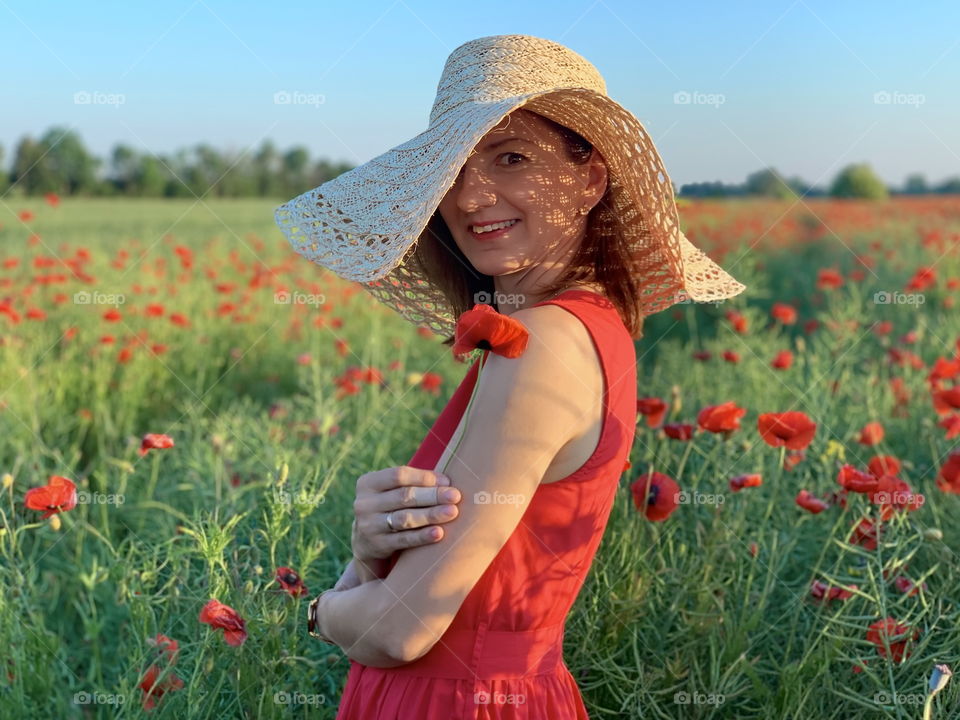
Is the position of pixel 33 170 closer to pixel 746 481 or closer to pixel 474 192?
pixel 746 481

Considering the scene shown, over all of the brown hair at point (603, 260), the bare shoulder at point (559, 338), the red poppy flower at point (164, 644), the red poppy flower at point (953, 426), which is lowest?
the red poppy flower at point (164, 644)

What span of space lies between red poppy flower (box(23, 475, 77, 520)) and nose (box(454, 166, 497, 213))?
0.99 m

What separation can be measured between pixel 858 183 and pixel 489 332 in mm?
25027

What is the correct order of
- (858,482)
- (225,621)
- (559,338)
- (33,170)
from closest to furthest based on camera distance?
(559,338)
(225,621)
(858,482)
(33,170)

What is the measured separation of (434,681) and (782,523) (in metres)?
1.39

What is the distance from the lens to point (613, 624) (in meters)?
1.91

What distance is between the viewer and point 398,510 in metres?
1.10

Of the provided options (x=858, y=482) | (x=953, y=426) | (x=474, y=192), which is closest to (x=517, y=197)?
(x=474, y=192)

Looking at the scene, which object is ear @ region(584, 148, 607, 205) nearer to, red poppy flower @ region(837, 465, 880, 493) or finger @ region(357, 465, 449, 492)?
finger @ region(357, 465, 449, 492)

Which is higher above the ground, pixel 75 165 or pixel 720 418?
pixel 75 165


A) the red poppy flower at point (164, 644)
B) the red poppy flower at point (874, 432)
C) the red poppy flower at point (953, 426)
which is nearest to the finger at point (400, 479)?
the red poppy flower at point (164, 644)

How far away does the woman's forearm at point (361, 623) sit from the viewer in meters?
1.12

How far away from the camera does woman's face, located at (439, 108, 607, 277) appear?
1.29 meters

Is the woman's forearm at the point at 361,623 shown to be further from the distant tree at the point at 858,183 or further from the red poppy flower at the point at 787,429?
the distant tree at the point at 858,183
